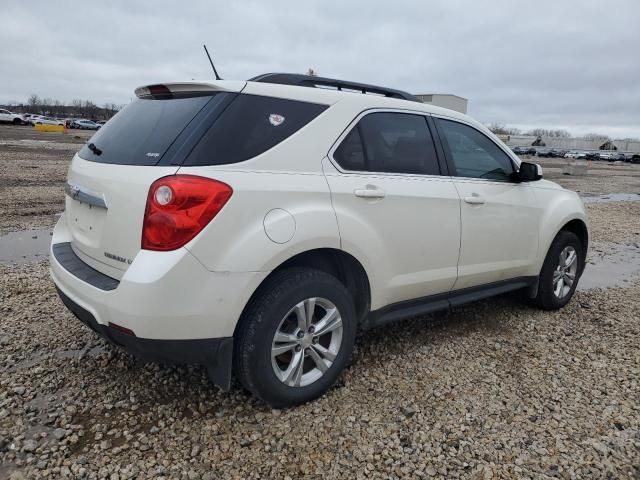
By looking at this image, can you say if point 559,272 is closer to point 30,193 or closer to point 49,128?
point 30,193

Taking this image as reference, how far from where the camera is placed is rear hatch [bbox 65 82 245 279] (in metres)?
2.45

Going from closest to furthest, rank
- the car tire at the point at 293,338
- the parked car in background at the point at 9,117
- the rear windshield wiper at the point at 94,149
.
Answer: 1. the car tire at the point at 293,338
2. the rear windshield wiper at the point at 94,149
3. the parked car in background at the point at 9,117

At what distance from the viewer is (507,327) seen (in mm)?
4258

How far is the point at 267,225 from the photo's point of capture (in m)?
2.50

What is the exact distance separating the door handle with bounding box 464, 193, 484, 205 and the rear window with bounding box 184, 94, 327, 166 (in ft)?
4.47

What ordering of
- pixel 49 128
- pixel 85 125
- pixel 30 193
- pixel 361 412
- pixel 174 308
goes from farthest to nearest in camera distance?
pixel 85 125 → pixel 49 128 → pixel 30 193 → pixel 361 412 → pixel 174 308

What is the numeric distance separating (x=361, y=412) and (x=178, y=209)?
1.55 meters

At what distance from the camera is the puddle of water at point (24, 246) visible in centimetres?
566

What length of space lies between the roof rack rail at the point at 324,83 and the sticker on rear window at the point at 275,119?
0.90 ft

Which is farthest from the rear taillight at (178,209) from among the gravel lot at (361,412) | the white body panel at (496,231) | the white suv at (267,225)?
the white body panel at (496,231)

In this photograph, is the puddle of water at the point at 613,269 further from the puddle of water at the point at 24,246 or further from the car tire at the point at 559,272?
the puddle of water at the point at 24,246

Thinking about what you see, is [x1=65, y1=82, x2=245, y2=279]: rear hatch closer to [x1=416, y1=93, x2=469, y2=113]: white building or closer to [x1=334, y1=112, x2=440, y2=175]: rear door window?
[x1=334, y1=112, x2=440, y2=175]: rear door window

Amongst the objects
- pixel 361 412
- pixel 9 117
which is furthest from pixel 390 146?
pixel 9 117

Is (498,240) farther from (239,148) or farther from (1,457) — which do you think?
(1,457)
